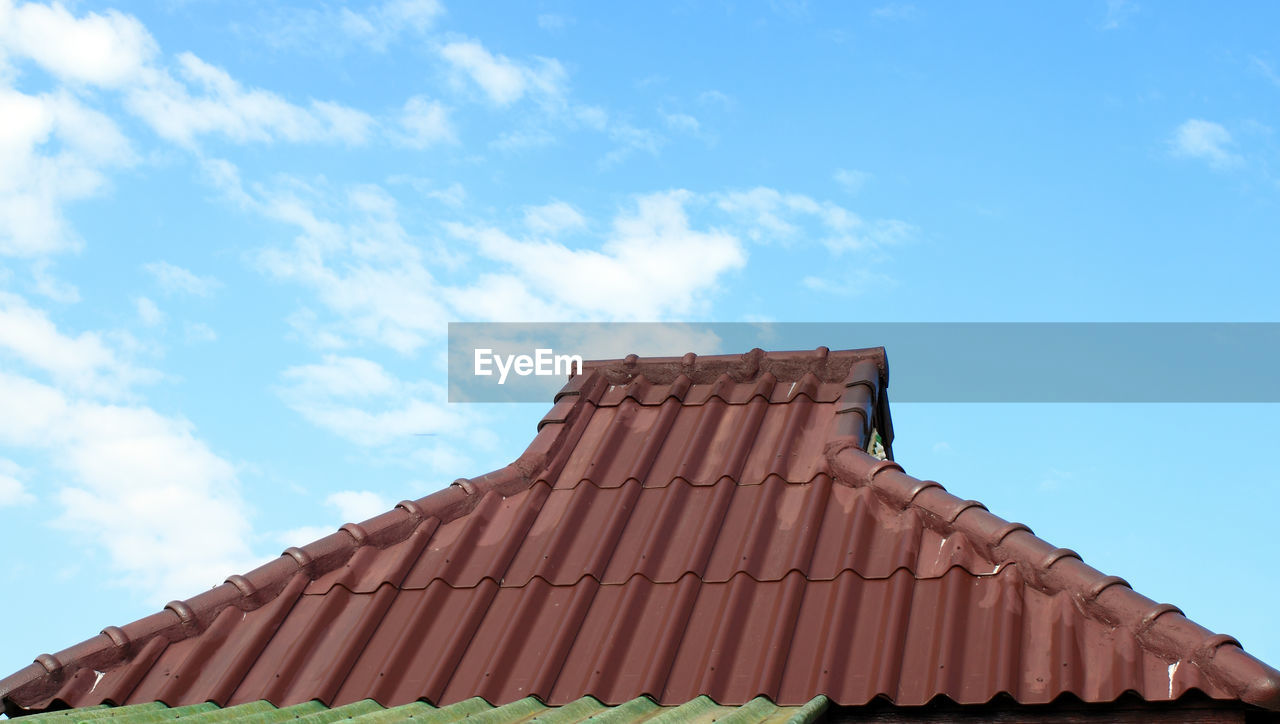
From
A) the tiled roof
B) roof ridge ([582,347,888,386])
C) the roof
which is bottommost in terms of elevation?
the tiled roof

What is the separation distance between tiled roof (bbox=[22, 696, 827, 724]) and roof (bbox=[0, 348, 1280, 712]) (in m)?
Result: 0.13

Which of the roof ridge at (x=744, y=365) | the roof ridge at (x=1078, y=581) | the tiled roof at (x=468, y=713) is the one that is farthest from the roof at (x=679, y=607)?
the roof ridge at (x=744, y=365)

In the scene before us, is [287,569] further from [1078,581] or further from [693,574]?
[1078,581]

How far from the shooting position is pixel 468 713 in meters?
4.29

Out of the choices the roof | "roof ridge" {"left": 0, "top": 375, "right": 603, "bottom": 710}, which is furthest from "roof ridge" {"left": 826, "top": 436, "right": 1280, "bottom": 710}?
"roof ridge" {"left": 0, "top": 375, "right": 603, "bottom": 710}

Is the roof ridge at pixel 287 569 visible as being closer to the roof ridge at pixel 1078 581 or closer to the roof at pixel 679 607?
the roof at pixel 679 607

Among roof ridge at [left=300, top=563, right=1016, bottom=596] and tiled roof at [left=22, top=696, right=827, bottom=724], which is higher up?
roof ridge at [left=300, top=563, right=1016, bottom=596]

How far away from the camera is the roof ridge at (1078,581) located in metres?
3.80

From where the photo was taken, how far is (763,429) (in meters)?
6.64

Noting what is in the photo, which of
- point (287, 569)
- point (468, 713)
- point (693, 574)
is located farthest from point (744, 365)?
point (468, 713)

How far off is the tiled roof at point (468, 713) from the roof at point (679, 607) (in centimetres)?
13

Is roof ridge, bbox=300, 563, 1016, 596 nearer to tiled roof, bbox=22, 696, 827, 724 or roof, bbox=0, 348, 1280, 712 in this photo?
roof, bbox=0, 348, 1280, 712

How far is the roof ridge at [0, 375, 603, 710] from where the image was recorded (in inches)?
193

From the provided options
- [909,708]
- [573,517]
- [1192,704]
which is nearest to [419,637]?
[573,517]
